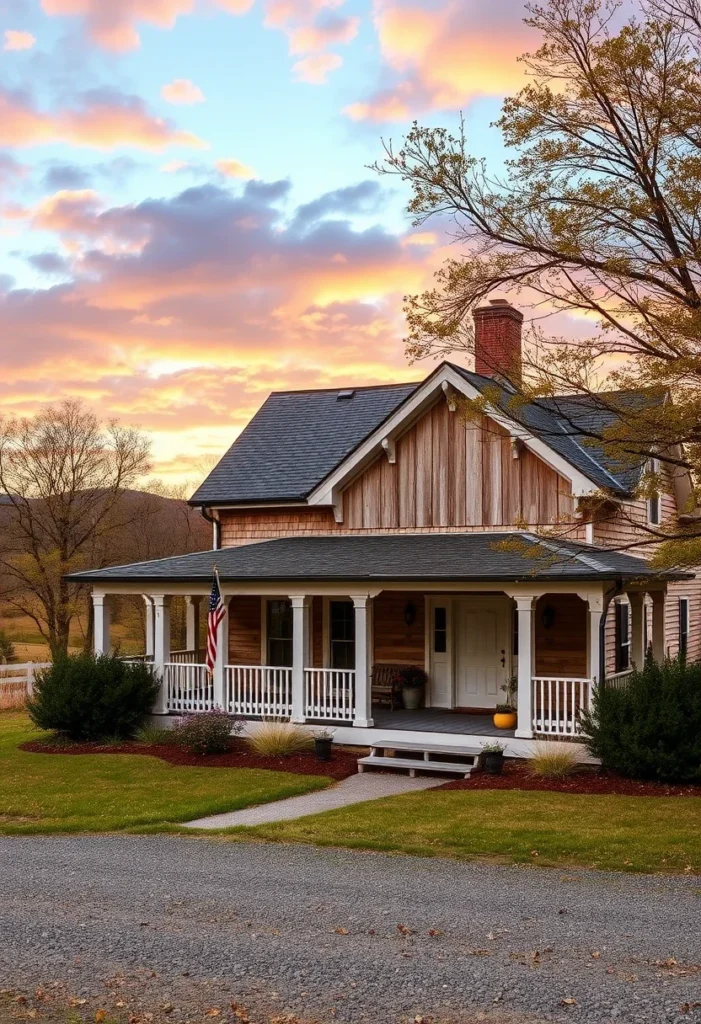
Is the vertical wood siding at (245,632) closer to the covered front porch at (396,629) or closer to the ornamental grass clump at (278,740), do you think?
the covered front porch at (396,629)

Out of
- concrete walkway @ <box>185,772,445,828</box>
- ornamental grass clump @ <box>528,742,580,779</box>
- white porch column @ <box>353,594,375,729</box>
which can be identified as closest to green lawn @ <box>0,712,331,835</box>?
concrete walkway @ <box>185,772,445,828</box>

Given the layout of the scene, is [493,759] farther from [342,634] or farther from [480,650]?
[342,634]

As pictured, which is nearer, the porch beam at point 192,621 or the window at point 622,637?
the window at point 622,637

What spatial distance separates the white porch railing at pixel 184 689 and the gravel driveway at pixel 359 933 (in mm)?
8349

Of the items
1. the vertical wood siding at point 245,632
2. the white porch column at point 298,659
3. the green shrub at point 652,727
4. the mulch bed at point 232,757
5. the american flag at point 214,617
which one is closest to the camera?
the green shrub at point 652,727

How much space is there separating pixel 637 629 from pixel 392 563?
6370 mm

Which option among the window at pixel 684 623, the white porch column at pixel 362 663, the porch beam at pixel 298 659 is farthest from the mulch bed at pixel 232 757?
the window at pixel 684 623

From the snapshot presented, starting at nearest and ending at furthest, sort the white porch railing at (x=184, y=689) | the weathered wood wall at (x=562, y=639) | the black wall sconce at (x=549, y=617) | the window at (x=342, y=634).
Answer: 1. the weathered wood wall at (x=562, y=639)
2. the black wall sconce at (x=549, y=617)
3. the white porch railing at (x=184, y=689)
4. the window at (x=342, y=634)

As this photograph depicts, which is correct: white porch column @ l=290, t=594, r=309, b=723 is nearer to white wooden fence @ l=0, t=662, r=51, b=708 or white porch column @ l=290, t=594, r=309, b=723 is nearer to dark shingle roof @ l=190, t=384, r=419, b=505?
dark shingle roof @ l=190, t=384, r=419, b=505

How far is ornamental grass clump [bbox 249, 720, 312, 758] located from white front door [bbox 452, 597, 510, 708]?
4059mm

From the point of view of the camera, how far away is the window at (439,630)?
815 inches

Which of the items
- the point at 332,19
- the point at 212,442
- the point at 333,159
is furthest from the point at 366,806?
the point at 212,442

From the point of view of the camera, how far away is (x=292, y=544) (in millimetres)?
21578

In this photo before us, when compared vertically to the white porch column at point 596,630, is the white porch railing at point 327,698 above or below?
below
